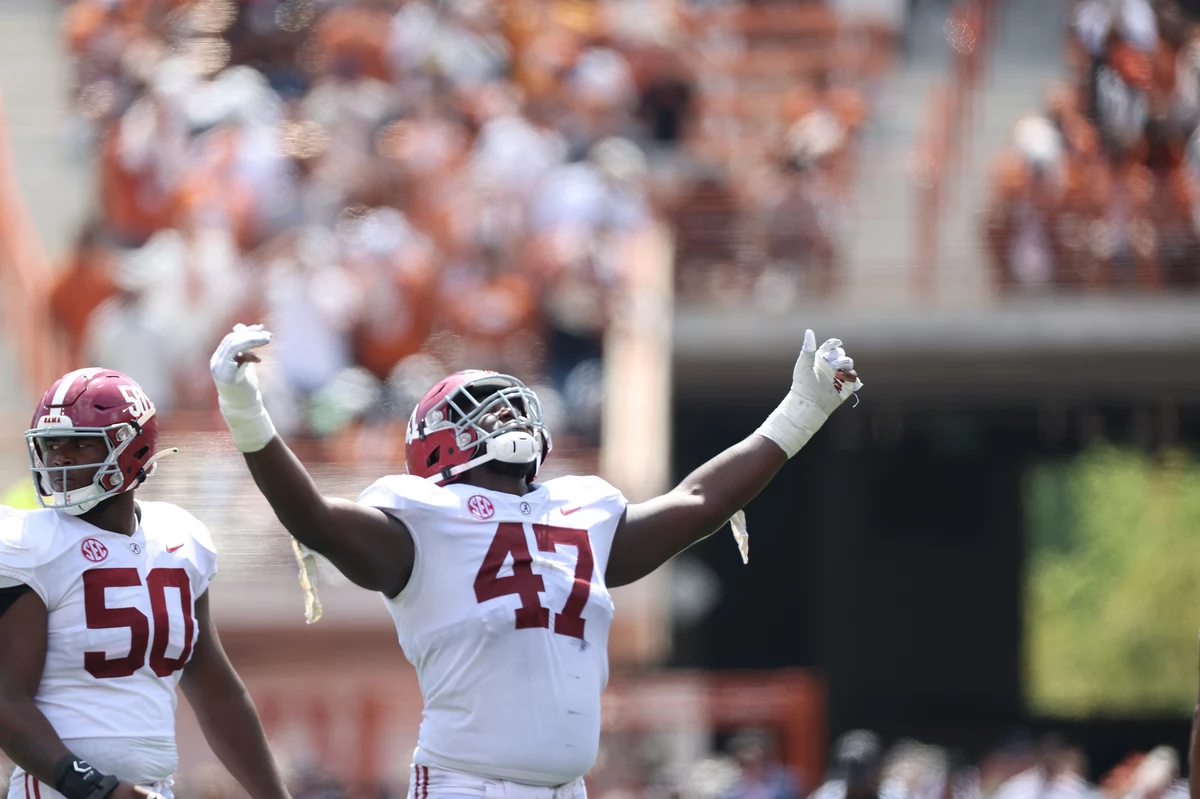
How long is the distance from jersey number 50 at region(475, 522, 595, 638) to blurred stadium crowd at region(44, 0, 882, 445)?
729 centimetres

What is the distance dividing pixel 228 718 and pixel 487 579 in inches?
33.0

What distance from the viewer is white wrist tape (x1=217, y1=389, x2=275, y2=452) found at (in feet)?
13.4

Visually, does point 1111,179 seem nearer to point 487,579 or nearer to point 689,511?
point 689,511

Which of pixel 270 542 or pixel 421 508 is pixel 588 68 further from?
pixel 421 508

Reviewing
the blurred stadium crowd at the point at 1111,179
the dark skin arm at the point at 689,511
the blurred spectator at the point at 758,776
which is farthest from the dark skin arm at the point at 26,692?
the blurred stadium crowd at the point at 1111,179

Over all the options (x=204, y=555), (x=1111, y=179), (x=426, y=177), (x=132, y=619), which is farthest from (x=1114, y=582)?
(x=132, y=619)

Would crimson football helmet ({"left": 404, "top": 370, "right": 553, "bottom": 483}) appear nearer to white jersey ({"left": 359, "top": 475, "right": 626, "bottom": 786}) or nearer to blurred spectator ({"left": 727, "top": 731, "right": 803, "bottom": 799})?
white jersey ({"left": 359, "top": 475, "right": 626, "bottom": 786})

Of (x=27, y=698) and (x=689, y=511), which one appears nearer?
(x=27, y=698)

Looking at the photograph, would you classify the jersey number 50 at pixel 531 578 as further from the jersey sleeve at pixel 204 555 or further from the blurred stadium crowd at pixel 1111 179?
the blurred stadium crowd at pixel 1111 179

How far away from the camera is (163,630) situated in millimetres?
4539

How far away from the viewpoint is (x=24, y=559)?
Answer: 437cm

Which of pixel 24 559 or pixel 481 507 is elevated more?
pixel 481 507

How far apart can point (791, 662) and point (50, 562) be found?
13247mm

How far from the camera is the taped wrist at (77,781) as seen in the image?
427 cm
